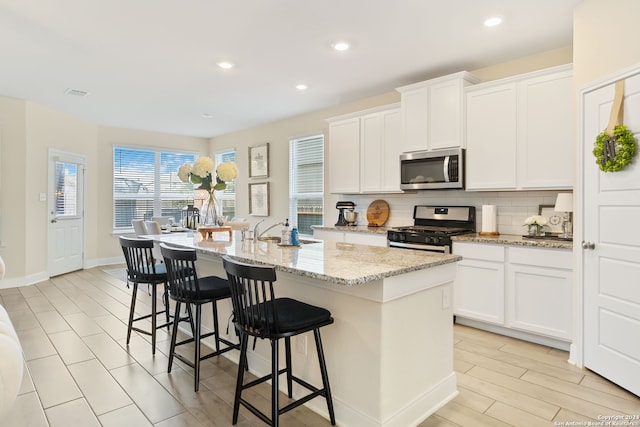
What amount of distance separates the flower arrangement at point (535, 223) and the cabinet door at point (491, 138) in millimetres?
334

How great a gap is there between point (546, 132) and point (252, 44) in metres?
2.75

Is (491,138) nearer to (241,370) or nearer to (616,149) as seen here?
(616,149)

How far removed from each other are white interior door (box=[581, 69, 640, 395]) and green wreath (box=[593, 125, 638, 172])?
2.0 inches

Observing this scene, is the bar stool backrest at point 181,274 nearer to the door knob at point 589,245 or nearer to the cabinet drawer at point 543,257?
the cabinet drawer at point 543,257

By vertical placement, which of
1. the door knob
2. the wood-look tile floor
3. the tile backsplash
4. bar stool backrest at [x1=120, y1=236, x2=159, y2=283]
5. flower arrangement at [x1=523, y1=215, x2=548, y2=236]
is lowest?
the wood-look tile floor

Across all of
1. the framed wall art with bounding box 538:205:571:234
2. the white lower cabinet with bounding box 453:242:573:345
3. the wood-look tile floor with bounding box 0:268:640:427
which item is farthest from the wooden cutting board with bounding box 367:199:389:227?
the framed wall art with bounding box 538:205:571:234

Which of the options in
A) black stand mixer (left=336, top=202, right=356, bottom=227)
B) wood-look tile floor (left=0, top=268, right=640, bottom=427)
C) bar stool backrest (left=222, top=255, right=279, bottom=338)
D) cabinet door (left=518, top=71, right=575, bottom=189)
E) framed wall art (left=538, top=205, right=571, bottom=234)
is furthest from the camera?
black stand mixer (left=336, top=202, right=356, bottom=227)

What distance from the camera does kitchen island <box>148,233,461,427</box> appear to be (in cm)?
190

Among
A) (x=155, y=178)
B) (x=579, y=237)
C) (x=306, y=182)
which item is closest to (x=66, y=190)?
(x=155, y=178)

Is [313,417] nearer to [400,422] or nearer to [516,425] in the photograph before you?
[400,422]

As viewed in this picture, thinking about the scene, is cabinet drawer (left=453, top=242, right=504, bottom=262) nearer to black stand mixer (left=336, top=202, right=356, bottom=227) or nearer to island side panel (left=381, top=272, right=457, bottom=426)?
island side panel (left=381, top=272, right=457, bottom=426)

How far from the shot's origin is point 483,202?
403 centimetres

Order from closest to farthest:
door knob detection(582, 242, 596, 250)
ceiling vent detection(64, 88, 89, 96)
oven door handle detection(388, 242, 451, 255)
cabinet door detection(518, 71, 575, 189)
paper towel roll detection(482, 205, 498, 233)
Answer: door knob detection(582, 242, 596, 250)
cabinet door detection(518, 71, 575, 189)
oven door handle detection(388, 242, 451, 255)
paper towel roll detection(482, 205, 498, 233)
ceiling vent detection(64, 88, 89, 96)

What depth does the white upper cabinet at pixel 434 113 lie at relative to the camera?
150 inches
